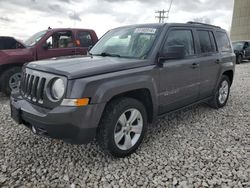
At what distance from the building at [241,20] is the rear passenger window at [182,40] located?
36.9m

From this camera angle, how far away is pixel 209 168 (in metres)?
2.87

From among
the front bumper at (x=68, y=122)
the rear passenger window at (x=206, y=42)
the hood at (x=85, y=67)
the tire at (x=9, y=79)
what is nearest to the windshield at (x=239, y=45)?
the rear passenger window at (x=206, y=42)

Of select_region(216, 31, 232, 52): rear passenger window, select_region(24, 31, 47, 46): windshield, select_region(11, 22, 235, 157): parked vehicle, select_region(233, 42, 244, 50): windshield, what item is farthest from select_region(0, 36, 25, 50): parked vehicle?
select_region(233, 42, 244, 50): windshield

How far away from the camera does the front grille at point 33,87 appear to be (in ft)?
8.95

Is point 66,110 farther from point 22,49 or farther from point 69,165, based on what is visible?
point 22,49

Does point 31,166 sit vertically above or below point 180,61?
below

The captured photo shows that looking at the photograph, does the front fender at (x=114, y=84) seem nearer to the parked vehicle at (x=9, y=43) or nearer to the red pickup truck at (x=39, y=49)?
the red pickup truck at (x=39, y=49)

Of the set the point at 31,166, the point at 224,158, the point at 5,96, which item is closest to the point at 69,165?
the point at 31,166

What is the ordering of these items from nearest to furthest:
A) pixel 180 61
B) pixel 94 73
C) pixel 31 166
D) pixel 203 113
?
1. pixel 94 73
2. pixel 31 166
3. pixel 180 61
4. pixel 203 113

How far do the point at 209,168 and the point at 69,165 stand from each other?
69.5 inches

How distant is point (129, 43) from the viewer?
3.65 m

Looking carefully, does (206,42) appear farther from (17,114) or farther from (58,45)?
(58,45)

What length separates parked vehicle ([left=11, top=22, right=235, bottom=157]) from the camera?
2.53 meters

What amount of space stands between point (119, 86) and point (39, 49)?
4392mm
